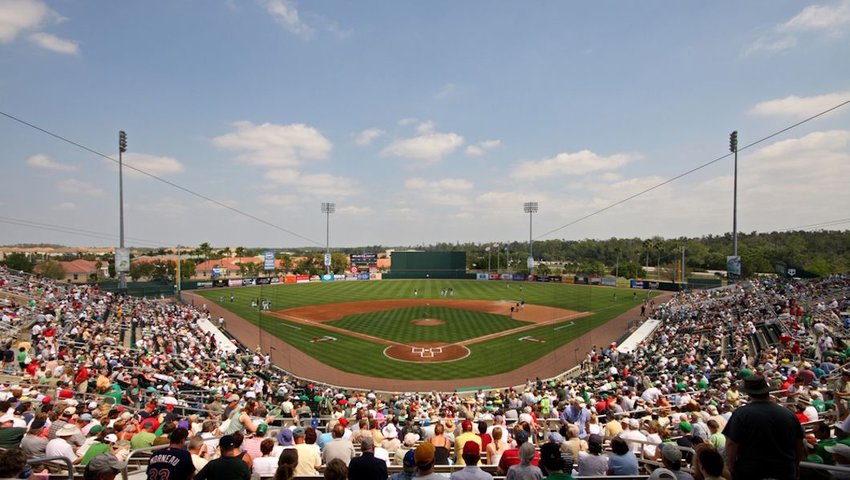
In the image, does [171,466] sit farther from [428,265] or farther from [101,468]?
[428,265]

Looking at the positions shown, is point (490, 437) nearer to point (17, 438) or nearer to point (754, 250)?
point (17, 438)

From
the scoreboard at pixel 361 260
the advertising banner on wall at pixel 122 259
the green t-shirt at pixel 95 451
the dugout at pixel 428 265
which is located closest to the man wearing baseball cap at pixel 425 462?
the green t-shirt at pixel 95 451

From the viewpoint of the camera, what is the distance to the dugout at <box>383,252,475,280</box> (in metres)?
84.5

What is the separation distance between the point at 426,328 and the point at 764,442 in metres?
34.4

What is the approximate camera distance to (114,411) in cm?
800

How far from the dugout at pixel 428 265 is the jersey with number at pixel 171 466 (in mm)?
80296

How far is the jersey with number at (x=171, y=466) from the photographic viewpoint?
4.14m

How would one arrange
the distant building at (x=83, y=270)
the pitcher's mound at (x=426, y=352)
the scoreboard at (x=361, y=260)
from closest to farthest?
1. the pitcher's mound at (x=426, y=352)
2. the distant building at (x=83, y=270)
3. the scoreboard at (x=361, y=260)

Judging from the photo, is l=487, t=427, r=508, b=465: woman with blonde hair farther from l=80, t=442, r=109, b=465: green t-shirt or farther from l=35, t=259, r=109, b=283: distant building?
l=35, t=259, r=109, b=283: distant building

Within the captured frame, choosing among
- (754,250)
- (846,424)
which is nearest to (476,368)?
(846,424)

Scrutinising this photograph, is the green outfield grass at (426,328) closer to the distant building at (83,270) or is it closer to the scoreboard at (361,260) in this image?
the scoreboard at (361,260)

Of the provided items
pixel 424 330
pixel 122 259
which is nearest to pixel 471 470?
pixel 424 330

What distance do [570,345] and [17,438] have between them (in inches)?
1234

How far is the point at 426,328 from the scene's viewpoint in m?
37.3
